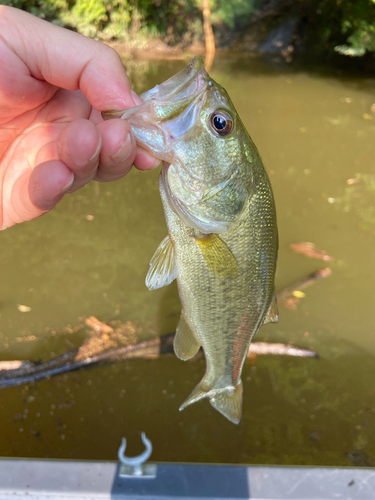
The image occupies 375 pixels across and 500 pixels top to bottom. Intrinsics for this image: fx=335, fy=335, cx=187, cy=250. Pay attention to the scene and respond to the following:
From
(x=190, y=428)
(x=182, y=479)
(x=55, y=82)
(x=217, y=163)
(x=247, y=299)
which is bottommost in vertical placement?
(x=190, y=428)

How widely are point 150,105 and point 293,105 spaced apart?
8299 millimetres

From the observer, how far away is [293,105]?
8.41 meters

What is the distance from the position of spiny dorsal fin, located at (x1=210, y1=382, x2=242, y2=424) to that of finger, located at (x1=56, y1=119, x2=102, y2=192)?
1420mm

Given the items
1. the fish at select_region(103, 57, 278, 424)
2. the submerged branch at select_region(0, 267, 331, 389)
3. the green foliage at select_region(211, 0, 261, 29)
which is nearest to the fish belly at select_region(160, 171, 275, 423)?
the fish at select_region(103, 57, 278, 424)

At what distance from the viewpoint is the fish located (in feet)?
4.20

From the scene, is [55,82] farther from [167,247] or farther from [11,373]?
[11,373]

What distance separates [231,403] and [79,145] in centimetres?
154

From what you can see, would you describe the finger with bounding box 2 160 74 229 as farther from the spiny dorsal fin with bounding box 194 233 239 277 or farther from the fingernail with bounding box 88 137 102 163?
the spiny dorsal fin with bounding box 194 233 239 277

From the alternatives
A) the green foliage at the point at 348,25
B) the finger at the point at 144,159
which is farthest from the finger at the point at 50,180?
the green foliage at the point at 348,25

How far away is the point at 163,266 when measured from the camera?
5.29 ft

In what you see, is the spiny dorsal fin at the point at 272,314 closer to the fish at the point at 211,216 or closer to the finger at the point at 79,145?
the fish at the point at 211,216

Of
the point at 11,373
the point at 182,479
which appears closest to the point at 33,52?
the point at 182,479

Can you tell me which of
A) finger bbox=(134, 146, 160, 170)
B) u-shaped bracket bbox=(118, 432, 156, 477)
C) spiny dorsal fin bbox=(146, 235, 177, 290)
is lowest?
u-shaped bracket bbox=(118, 432, 156, 477)

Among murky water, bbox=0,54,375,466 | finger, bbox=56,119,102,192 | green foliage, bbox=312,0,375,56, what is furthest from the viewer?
green foliage, bbox=312,0,375,56
